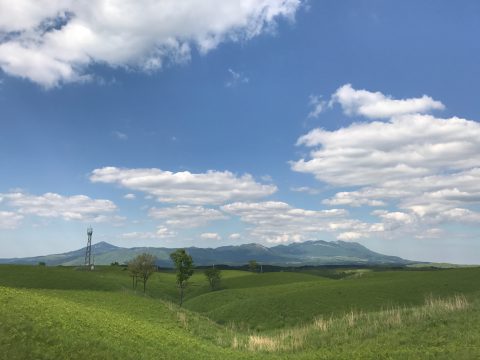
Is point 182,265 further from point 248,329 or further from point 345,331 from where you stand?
point 345,331

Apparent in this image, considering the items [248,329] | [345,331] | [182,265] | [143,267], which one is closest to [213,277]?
[143,267]

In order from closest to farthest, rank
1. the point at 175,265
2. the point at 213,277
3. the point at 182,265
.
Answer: the point at 182,265, the point at 175,265, the point at 213,277

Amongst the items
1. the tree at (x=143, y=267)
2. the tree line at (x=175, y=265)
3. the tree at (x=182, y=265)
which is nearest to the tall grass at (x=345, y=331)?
the tree at (x=182, y=265)

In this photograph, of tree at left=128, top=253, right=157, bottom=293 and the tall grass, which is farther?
tree at left=128, top=253, right=157, bottom=293

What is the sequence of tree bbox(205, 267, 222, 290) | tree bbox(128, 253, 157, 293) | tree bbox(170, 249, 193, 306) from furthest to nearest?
tree bbox(205, 267, 222, 290)
tree bbox(128, 253, 157, 293)
tree bbox(170, 249, 193, 306)

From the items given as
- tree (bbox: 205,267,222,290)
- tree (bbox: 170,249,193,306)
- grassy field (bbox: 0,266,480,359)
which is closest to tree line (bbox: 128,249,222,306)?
tree (bbox: 170,249,193,306)

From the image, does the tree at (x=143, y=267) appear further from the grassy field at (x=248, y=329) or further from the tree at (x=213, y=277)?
the grassy field at (x=248, y=329)

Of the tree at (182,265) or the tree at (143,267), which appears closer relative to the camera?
the tree at (182,265)

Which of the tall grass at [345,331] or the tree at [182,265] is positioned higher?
the tree at [182,265]

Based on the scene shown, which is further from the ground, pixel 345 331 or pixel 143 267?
pixel 143 267

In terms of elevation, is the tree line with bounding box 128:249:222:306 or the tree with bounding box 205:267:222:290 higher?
the tree line with bounding box 128:249:222:306

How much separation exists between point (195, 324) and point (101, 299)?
16616mm

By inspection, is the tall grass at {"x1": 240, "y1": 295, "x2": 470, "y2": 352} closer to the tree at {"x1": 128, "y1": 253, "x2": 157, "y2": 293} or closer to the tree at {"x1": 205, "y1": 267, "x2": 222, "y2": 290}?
the tree at {"x1": 128, "y1": 253, "x2": 157, "y2": 293}

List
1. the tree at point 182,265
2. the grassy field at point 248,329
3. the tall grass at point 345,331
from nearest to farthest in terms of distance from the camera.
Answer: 1. the grassy field at point 248,329
2. the tall grass at point 345,331
3. the tree at point 182,265
